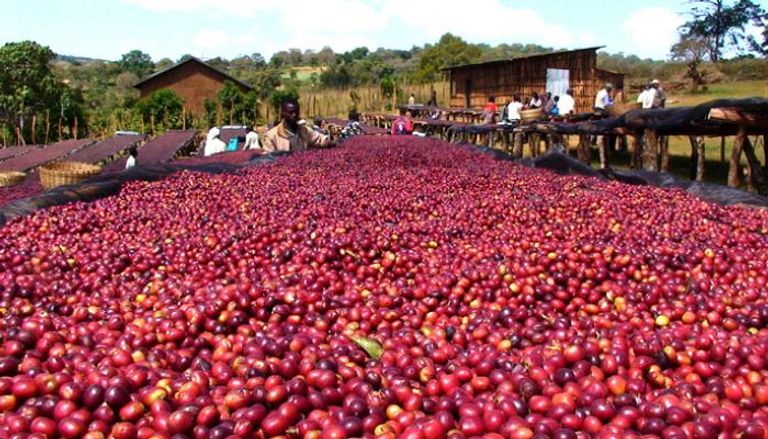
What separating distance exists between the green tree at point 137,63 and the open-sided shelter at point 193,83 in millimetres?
43024

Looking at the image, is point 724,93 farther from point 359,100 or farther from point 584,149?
point 584,149

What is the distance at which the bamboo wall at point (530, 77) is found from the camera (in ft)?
98.7

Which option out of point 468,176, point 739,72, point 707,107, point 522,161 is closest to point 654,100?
point 522,161

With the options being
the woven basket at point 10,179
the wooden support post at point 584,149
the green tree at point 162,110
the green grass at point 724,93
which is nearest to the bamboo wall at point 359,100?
the green tree at point 162,110

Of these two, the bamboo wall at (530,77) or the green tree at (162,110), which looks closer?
the bamboo wall at (530,77)

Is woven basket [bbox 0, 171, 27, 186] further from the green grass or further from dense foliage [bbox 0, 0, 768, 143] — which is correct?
the green grass

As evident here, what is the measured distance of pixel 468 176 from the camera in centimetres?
944

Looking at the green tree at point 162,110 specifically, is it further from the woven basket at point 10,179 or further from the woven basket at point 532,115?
the woven basket at point 532,115

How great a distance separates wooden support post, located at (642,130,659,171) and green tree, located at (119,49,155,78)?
8512 centimetres

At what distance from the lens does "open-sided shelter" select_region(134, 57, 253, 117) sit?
4612 cm

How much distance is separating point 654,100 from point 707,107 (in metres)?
9.20

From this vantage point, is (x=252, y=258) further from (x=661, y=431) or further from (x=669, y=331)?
(x=661, y=431)

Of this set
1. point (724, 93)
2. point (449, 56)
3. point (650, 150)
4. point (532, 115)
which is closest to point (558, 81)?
point (724, 93)

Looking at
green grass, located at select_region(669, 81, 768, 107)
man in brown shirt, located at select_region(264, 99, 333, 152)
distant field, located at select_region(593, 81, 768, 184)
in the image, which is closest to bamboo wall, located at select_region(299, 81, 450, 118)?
green grass, located at select_region(669, 81, 768, 107)
